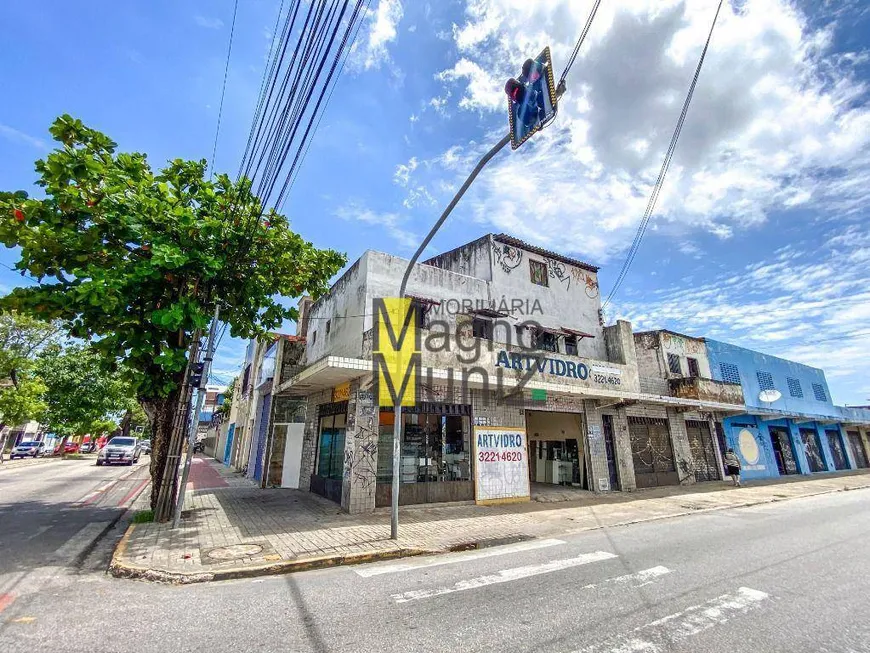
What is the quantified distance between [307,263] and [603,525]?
9912mm

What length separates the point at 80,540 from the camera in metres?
7.50

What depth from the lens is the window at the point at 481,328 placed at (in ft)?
47.0

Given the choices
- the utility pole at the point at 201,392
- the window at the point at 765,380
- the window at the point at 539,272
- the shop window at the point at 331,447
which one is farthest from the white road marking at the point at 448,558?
the window at the point at 765,380

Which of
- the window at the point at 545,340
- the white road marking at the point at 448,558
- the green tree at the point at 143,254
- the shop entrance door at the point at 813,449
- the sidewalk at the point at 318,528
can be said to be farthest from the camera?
the shop entrance door at the point at 813,449

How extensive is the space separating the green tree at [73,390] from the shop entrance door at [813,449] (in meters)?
45.6

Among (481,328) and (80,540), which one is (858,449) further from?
(80,540)

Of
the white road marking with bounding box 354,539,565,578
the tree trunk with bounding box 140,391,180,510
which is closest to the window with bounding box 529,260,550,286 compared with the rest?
the white road marking with bounding box 354,539,565,578

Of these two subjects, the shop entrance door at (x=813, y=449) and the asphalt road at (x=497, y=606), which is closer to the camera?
the asphalt road at (x=497, y=606)

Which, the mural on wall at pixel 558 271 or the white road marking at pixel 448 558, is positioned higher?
the mural on wall at pixel 558 271

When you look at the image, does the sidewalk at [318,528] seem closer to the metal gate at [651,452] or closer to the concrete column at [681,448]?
the metal gate at [651,452]

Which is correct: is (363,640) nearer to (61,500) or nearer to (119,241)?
(119,241)

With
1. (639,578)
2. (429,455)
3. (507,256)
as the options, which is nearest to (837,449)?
(507,256)

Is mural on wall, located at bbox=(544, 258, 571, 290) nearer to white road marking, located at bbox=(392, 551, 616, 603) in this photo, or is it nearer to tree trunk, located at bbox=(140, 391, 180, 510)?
white road marking, located at bbox=(392, 551, 616, 603)

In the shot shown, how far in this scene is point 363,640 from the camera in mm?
3646
